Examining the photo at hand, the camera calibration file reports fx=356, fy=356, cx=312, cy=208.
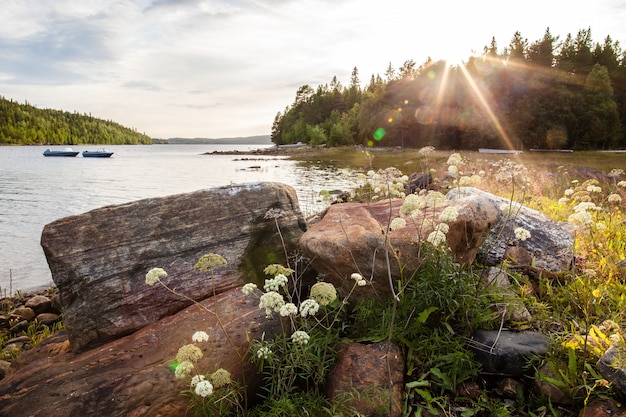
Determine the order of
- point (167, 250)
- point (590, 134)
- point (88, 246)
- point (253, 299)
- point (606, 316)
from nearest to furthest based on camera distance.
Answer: point (606, 316), point (253, 299), point (88, 246), point (167, 250), point (590, 134)

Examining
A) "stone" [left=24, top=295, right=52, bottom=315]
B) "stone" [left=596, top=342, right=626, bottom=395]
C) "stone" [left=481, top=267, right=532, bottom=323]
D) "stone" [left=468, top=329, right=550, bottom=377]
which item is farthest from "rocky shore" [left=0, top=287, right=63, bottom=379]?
"stone" [left=596, top=342, right=626, bottom=395]

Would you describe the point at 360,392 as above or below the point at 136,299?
below

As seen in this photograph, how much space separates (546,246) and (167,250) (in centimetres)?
684

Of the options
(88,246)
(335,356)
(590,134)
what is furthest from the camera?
(590,134)

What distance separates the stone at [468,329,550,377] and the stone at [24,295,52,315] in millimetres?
10961

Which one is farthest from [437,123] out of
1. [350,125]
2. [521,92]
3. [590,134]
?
[350,125]

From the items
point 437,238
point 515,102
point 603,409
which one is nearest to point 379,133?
point 515,102

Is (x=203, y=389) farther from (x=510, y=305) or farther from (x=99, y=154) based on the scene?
(x=99, y=154)

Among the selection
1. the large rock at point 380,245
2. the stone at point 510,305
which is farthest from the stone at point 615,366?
the large rock at point 380,245

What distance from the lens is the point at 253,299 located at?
211 inches

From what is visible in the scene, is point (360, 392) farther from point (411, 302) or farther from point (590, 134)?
point (590, 134)

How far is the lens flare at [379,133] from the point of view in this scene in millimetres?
90137

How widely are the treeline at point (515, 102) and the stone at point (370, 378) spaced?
71.1 metres

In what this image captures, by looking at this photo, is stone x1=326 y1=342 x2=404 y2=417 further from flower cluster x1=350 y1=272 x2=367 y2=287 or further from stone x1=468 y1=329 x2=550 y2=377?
stone x1=468 y1=329 x2=550 y2=377
